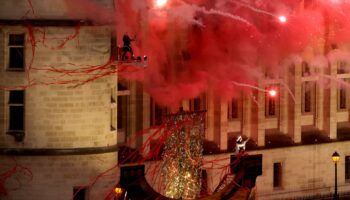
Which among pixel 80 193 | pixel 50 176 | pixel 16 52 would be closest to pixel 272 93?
pixel 80 193

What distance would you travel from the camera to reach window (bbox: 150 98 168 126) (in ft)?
171

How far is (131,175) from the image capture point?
143ft

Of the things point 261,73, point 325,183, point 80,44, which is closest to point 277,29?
point 261,73

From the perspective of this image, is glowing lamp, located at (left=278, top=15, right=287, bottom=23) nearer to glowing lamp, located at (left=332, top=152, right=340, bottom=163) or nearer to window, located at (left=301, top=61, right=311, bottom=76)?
window, located at (left=301, top=61, right=311, bottom=76)

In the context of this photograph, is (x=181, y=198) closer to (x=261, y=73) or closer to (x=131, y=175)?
(x=131, y=175)

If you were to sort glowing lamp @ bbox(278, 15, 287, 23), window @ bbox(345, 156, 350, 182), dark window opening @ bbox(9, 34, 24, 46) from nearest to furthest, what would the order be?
dark window opening @ bbox(9, 34, 24, 46), glowing lamp @ bbox(278, 15, 287, 23), window @ bbox(345, 156, 350, 182)

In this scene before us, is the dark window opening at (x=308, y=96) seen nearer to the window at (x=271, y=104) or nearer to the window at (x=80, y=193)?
the window at (x=271, y=104)

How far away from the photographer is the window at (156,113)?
5219 centimetres

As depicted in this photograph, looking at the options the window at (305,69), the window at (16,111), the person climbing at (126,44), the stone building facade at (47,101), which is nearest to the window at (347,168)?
the window at (305,69)

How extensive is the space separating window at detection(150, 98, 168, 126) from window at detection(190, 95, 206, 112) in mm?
1437

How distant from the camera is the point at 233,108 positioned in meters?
55.3

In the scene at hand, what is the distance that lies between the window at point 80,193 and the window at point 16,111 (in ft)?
8.42

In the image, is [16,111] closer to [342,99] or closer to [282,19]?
[282,19]

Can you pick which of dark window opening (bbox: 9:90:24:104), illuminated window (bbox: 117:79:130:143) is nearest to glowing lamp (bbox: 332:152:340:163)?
illuminated window (bbox: 117:79:130:143)
